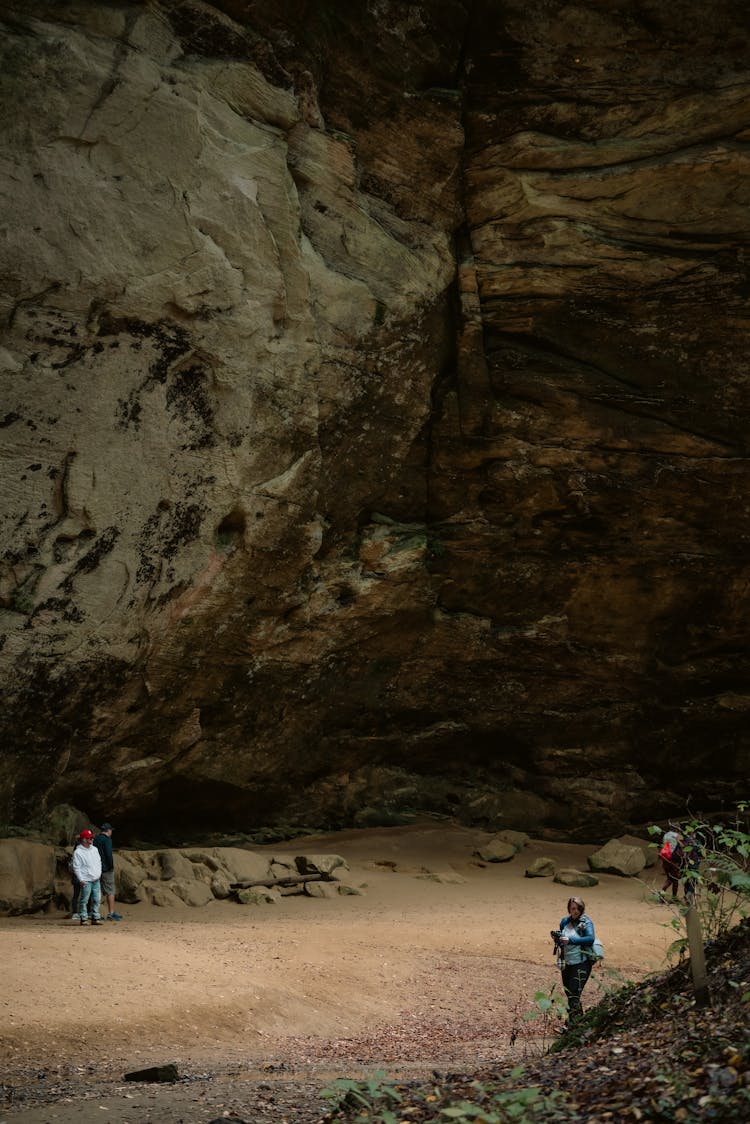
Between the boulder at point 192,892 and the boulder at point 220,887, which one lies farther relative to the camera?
the boulder at point 220,887

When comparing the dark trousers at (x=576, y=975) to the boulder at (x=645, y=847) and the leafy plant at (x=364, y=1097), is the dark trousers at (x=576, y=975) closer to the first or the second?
the leafy plant at (x=364, y=1097)

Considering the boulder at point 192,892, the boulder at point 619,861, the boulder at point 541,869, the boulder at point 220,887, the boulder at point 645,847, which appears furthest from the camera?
Result: the boulder at point 645,847

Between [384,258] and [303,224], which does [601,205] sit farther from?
[303,224]

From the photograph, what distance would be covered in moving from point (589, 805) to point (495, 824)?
5.88 feet

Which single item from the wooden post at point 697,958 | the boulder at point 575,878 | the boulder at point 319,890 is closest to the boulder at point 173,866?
the boulder at point 319,890

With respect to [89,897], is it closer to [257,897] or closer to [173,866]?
[173,866]

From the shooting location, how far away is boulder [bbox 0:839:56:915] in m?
12.8

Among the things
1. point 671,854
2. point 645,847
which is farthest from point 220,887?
point 645,847

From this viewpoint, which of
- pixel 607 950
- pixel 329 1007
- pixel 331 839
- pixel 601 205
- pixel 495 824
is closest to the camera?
pixel 329 1007

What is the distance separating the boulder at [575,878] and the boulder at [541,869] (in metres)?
0.12

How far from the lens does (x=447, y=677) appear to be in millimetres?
18906

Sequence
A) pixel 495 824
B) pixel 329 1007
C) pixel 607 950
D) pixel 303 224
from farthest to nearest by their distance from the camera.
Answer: pixel 495 824 → pixel 303 224 → pixel 607 950 → pixel 329 1007

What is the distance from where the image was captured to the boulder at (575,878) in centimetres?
1619

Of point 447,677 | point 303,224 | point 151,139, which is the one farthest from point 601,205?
point 447,677
